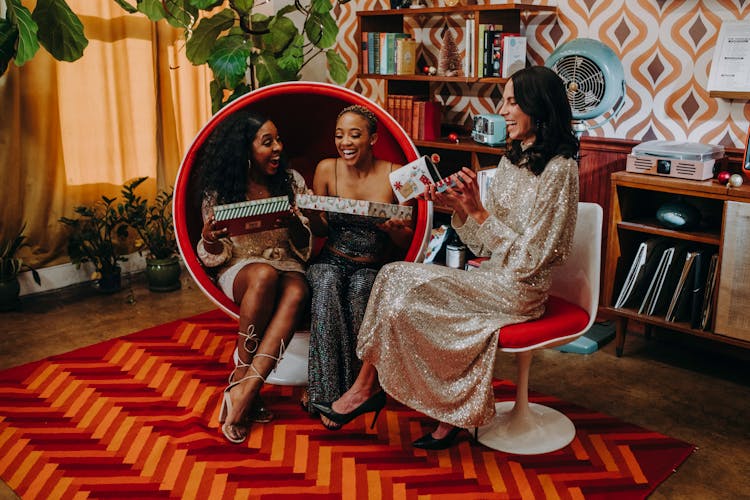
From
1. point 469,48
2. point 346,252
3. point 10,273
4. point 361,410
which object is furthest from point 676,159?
point 10,273

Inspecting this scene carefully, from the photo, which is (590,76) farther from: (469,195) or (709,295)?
(469,195)

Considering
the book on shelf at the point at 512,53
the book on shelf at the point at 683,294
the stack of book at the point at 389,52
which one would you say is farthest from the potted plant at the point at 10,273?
the book on shelf at the point at 683,294

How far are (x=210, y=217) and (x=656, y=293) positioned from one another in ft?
5.89

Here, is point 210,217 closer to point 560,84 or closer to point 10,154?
point 560,84

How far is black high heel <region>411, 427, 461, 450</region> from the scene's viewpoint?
7.84 ft

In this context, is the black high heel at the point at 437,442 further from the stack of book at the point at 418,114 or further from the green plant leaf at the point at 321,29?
the green plant leaf at the point at 321,29

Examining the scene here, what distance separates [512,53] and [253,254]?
1.62 m

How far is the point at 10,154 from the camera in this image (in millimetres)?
3701

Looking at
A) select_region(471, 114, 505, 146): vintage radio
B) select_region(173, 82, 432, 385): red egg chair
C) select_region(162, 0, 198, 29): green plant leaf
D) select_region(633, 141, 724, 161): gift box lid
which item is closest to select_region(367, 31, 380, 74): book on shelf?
select_region(471, 114, 505, 146): vintage radio

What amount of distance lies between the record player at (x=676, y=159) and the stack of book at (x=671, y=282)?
0.31 m

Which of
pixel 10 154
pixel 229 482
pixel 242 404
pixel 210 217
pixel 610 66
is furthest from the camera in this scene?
pixel 10 154

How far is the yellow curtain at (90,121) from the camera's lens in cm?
372

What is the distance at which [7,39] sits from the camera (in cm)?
309

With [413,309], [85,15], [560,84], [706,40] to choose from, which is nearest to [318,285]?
[413,309]
